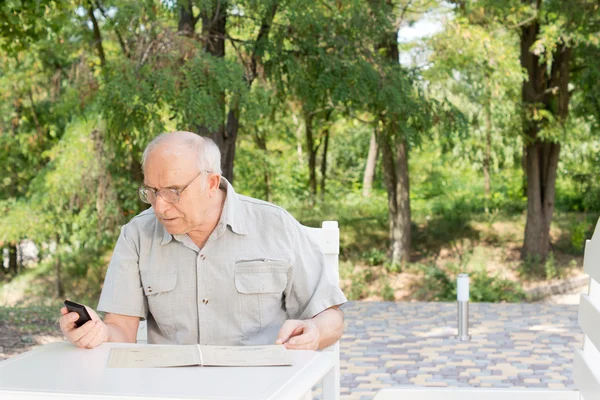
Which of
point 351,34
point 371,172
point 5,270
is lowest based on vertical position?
Result: point 5,270

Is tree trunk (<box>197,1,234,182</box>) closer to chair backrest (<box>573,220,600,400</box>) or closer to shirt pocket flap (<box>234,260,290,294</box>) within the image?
shirt pocket flap (<box>234,260,290,294</box>)

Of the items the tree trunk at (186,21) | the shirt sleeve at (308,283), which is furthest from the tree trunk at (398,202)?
the shirt sleeve at (308,283)

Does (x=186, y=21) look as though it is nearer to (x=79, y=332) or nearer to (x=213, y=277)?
(x=213, y=277)

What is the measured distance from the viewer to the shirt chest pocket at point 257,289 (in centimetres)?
304

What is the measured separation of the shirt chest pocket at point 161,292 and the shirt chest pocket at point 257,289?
22cm

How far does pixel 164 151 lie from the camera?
290 cm

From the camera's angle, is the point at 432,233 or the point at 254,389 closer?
the point at 254,389

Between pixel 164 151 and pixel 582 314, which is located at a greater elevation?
pixel 164 151

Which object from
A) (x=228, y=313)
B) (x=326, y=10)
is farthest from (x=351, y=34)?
(x=228, y=313)

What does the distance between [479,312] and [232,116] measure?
389cm

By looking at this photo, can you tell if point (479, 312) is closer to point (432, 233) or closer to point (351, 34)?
point (351, 34)

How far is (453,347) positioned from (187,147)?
4.77 metres

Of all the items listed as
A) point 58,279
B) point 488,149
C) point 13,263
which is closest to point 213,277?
point 58,279

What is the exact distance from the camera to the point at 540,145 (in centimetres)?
1503
